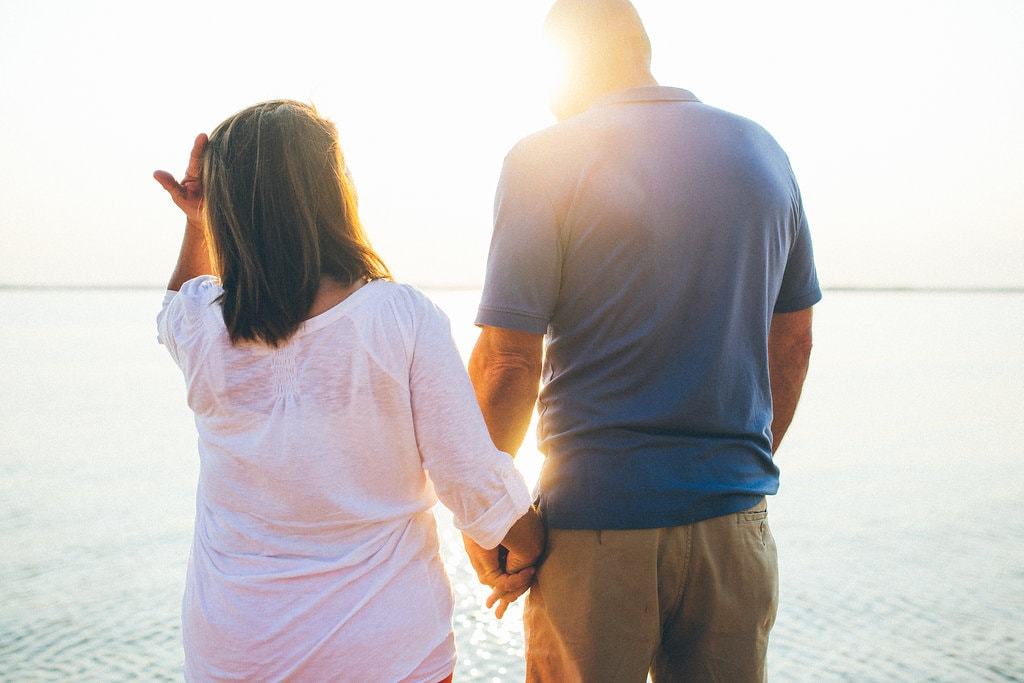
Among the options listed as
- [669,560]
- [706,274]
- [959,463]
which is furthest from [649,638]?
[959,463]

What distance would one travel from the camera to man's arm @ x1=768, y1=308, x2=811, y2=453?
5.91ft

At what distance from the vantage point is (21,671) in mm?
3791

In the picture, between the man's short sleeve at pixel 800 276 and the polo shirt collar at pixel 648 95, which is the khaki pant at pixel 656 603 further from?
the polo shirt collar at pixel 648 95

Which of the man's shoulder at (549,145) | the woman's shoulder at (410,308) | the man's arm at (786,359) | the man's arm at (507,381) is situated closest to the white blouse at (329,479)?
the woman's shoulder at (410,308)

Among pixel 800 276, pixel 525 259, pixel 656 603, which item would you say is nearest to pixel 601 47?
pixel 525 259

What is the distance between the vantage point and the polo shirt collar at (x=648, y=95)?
1554 millimetres

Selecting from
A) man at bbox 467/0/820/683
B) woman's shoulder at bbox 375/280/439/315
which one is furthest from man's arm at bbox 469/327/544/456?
woman's shoulder at bbox 375/280/439/315

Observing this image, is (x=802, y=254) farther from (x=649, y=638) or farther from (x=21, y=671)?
(x=21, y=671)

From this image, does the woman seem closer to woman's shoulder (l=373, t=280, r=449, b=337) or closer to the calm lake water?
woman's shoulder (l=373, t=280, r=449, b=337)

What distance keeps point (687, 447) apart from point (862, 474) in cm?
734

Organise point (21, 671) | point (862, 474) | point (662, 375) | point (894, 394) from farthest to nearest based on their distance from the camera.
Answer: point (894, 394) → point (862, 474) → point (21, 671) → point (662, 375)

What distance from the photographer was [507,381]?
1.54 metres

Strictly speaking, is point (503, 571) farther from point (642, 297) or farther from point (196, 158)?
point (196, 158)

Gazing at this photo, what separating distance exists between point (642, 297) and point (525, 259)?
0.73ft
